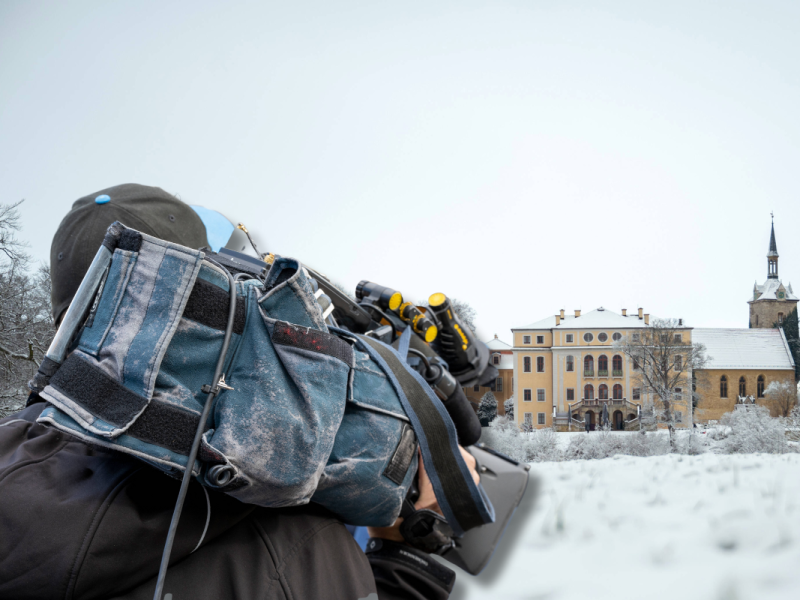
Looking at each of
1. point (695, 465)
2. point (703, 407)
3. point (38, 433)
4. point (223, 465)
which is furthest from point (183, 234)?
point (703, 407)

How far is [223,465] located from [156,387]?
11 centimetres

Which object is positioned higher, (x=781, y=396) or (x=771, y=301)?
(x=771, y=301)

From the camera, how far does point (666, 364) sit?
78.3ft

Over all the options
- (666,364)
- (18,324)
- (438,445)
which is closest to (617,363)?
(666,364)

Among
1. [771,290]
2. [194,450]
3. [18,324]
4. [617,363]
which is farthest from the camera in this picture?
[771,290]

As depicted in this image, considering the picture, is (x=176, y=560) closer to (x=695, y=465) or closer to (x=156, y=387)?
(x=156, y=387)

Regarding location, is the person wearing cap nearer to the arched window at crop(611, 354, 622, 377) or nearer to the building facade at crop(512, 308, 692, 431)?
the building facade at crop(512, 308, 692, 431)

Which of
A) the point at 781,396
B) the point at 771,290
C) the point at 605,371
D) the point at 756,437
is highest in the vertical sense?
the point at 771,290

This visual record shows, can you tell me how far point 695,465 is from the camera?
2018mm

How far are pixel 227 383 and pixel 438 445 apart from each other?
36cm

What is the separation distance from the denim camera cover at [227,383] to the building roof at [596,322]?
30.7 m

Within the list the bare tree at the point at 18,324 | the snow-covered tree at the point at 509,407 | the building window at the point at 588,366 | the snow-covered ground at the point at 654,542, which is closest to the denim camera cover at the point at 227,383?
the snow-covered ground at the point at 654,542

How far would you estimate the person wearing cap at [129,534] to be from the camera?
0.54 metres

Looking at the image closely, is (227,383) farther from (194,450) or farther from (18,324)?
(18,324)
